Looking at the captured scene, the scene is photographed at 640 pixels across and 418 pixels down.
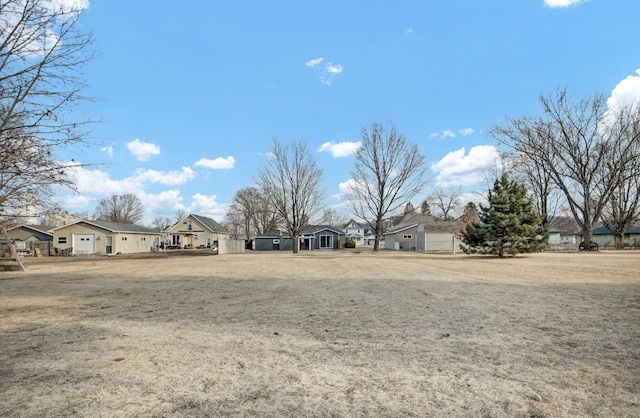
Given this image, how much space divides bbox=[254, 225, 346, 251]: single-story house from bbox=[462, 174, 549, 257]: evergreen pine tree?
→ 3119cm

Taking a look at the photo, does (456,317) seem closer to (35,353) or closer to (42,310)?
(35,353)

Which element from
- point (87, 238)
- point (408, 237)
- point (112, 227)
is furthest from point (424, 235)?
point (87, 238)

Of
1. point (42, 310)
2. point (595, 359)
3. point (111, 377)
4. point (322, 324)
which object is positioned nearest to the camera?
point (111, 377)

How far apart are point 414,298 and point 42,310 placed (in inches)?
296

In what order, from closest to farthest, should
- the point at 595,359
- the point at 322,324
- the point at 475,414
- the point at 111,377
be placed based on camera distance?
1. the point at 475,414
2. the point at 111,377
3. the point at 595,359
4. the point at 322,324

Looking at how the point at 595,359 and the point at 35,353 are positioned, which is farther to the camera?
the point at 35,353

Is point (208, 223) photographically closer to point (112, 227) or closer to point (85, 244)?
point (112, 227)

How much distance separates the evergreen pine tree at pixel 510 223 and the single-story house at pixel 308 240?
31188 mm

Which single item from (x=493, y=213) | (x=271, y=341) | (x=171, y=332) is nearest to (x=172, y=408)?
(x=271, y=341)

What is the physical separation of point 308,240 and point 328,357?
4911 cm

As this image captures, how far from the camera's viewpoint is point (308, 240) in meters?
53.2

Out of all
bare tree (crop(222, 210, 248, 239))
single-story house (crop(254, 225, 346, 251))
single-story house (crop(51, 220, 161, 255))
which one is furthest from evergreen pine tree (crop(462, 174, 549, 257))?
bare tree (crop(222, 210, 248, 239))

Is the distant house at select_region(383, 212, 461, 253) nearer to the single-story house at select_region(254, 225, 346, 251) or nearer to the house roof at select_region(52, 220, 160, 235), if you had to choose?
the single-story house at select_region(254, 225, 346, 251)

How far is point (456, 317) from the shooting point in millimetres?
6113
